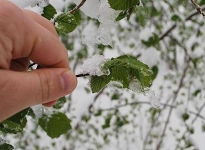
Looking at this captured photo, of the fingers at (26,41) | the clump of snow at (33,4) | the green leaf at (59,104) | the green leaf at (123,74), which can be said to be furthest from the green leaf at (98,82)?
the green leaf at (59,104)

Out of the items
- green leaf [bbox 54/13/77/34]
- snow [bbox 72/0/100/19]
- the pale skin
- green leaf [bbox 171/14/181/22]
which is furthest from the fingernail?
green leaf [bbox 171/14/181/22]

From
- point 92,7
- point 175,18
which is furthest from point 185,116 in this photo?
point 92,7

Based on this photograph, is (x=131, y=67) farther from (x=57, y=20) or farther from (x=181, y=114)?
(x=181, y=114)

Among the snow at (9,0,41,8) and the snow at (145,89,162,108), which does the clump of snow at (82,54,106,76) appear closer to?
the snow at (145,89,162,108)

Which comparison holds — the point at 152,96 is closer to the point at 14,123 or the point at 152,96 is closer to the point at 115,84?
Answer: the point at 115,84

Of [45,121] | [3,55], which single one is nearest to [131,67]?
[3,55]
